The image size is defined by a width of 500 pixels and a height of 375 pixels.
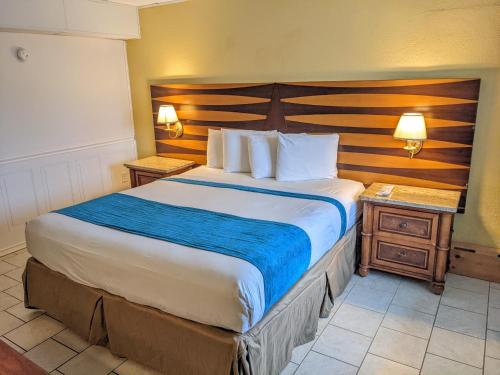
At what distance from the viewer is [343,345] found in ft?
7.57

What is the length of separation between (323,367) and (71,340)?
1.56 metres

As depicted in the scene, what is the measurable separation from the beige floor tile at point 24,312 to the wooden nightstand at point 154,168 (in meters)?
1.72

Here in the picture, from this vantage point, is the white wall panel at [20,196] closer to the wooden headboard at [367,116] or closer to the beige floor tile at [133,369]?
the wooden headboard at [367,116]

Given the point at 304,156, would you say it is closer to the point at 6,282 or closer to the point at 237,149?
the point at 237,149

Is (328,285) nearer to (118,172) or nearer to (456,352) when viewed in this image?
(456,352)

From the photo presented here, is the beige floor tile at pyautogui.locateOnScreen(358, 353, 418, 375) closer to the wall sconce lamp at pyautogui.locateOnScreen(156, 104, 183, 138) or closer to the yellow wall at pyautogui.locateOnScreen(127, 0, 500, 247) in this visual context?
the yellow wall at pyautogui.locateOnScreen(127, 0, 500, 247)

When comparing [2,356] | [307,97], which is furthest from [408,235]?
[2,356]

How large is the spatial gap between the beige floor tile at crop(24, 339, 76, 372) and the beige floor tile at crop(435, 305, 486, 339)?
7.58 feet

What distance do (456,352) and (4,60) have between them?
4202 mm

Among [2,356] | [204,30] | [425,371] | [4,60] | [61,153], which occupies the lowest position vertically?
[425,371]

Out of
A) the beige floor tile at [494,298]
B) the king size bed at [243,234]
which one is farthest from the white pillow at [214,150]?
the beige floor tile at [494,298]

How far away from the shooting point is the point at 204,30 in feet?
12.8

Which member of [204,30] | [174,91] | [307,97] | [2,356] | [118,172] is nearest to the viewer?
[2,356]

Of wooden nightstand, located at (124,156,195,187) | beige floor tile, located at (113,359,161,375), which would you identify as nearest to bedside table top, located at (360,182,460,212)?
beige floor tile, located at (113,359,161,375)
